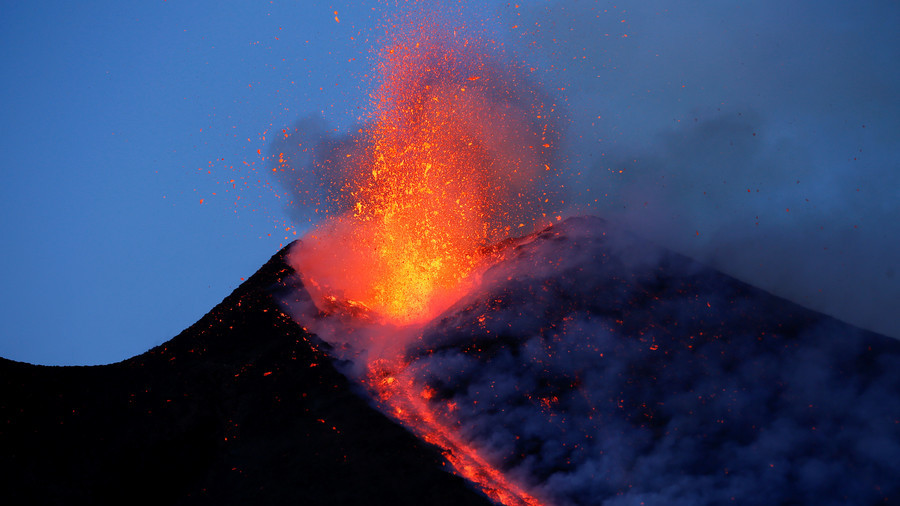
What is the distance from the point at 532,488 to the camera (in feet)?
20.5

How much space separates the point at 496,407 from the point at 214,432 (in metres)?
3.48

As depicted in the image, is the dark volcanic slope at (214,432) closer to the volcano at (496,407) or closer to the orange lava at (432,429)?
the volcano at (496,407)

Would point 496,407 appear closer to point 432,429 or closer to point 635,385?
point 432,429

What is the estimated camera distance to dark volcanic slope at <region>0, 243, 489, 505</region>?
5.89m

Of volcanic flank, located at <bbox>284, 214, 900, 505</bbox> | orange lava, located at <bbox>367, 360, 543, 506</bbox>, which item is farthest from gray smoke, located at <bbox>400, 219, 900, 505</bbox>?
orange lava, located at <bbox>367, 360, 543, 506</bbox>

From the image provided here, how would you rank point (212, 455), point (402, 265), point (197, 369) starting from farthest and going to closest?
point (402, 265) → point (197, 369) → point (212, 455)

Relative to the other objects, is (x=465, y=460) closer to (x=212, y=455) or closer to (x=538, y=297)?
(x=212, y=455)

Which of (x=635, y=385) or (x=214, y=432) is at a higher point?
(x=635, y=385)

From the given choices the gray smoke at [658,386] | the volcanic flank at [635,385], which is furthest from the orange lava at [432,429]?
the gray smoke at [658,386]

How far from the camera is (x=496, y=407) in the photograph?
7.48m

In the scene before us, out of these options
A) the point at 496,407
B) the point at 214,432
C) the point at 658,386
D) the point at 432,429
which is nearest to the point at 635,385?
the point at 658,386

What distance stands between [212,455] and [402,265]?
6165 mm

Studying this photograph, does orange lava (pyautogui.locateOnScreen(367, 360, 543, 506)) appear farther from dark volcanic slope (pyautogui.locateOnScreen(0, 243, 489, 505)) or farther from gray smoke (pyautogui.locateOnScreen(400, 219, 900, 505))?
dark volcanic slope (pyautogui.locateOnScreen(0, 243, 489, 505))

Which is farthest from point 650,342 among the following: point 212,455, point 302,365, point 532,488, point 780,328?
point 212,455
